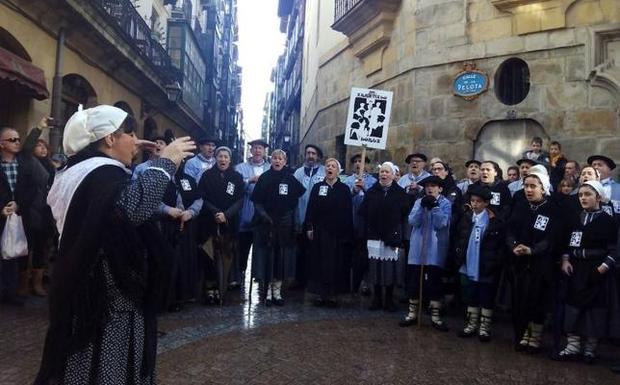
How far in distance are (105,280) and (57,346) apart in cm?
32

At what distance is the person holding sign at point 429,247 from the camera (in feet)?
21.4

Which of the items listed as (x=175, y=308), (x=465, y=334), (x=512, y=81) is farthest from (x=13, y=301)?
(x=512, y=81)

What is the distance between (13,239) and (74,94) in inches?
290

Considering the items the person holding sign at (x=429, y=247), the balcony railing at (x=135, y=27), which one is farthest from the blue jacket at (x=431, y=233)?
the balcony railing at (x=135, y=27)

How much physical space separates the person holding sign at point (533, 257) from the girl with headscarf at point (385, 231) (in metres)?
1.69

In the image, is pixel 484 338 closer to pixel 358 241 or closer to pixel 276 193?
pixel 358 241

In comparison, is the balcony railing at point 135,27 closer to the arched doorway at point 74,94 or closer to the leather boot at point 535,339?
the arched doorway at point 74,94

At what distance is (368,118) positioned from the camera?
7848mm

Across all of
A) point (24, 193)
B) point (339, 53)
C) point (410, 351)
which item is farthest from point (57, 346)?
point (339, 53)

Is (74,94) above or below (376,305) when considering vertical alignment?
above

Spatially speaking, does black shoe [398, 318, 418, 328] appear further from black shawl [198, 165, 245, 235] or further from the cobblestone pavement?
black shawl [198, 165, 245, 235]

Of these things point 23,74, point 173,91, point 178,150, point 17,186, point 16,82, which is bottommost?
point 17,186

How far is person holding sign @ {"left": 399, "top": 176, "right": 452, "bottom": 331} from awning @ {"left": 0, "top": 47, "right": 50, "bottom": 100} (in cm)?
646

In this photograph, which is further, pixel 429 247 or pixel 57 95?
pixel 57 95
